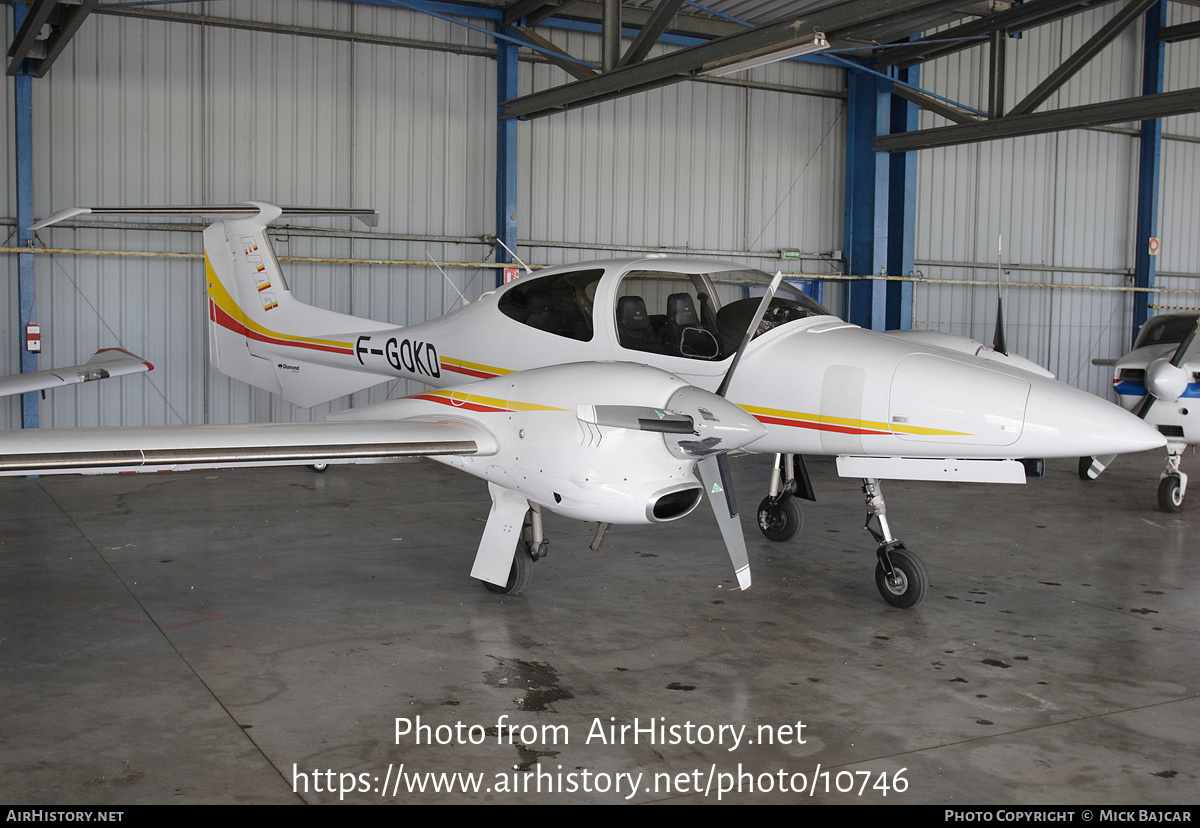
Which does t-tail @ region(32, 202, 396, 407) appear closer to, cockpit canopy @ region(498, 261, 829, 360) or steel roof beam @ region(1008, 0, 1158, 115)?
cockpit canopy @ region(498, 261, 829, 360)

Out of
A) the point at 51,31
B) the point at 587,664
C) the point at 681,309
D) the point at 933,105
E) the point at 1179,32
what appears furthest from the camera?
the point at 1179,32

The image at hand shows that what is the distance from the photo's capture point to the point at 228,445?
5.58m

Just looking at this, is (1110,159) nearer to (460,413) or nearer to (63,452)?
(460,413)

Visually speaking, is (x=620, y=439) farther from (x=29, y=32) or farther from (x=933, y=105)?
(x=933, y=105)

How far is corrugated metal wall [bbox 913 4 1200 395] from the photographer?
60.7 ft

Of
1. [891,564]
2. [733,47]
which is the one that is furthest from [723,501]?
[733,47]

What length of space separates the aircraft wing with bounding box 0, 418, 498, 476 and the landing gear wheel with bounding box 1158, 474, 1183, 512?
8.16 metres

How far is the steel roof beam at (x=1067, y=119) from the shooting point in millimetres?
11938

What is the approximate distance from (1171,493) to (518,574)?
7727mm

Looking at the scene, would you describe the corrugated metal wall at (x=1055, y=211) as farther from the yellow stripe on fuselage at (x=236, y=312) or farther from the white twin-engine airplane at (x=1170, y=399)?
the yellow stripe on fuselage at (x=236, y=312)

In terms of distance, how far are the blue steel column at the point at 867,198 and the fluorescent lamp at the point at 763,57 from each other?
24.5ft

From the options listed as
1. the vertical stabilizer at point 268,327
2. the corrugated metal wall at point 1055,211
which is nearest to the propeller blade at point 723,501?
the vertical stabilizer at point 268,327

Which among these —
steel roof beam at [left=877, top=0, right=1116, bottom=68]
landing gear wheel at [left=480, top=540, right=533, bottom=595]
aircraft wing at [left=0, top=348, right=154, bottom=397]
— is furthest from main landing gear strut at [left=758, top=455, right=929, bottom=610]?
aircraft wing at [left=0, top=348, right=154, bottom=397]

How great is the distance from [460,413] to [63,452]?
7.59 ft
